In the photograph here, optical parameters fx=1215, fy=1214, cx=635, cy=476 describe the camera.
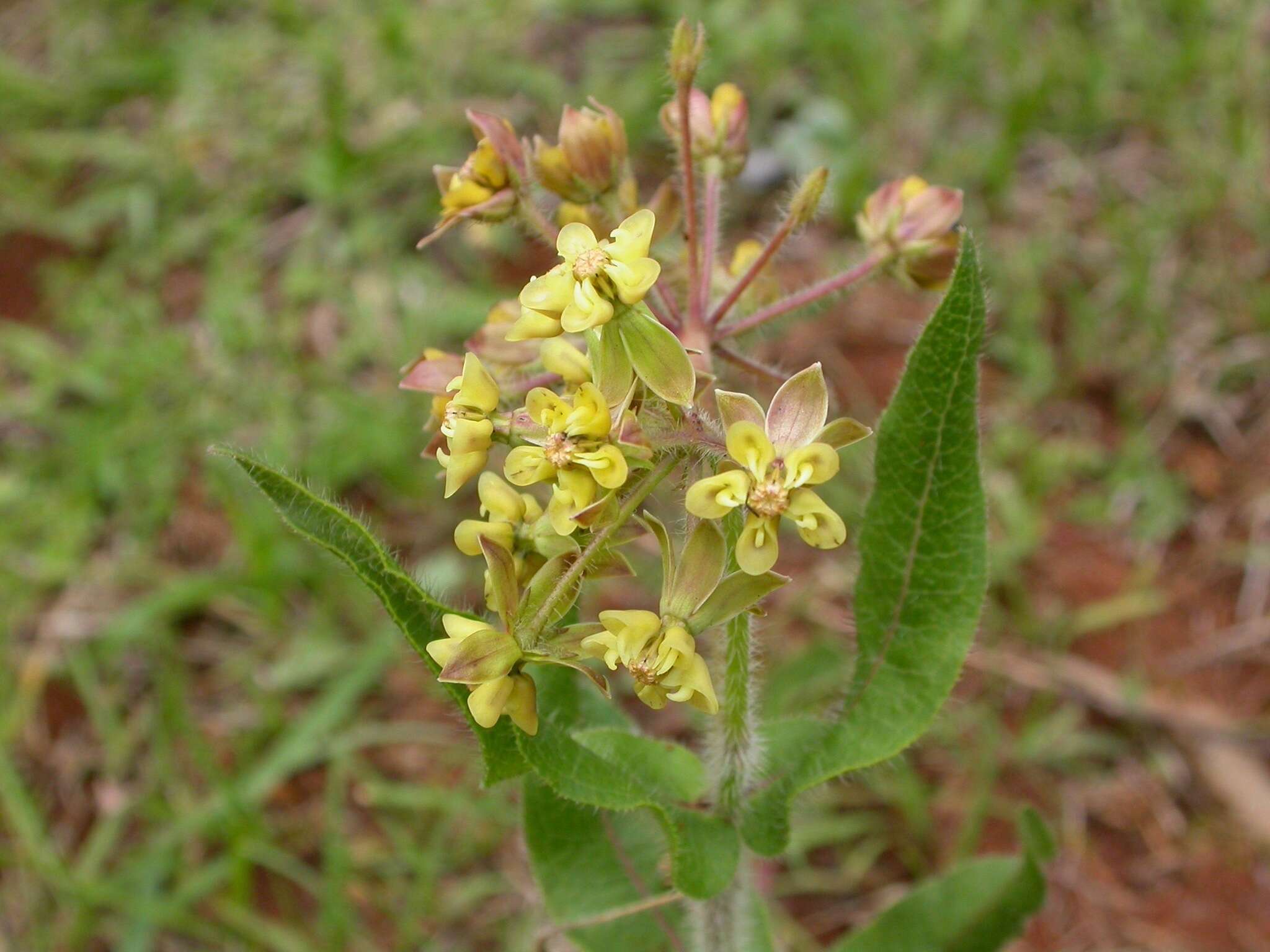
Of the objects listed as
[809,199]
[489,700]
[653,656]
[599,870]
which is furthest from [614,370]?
[599,870]

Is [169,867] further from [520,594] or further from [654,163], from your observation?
[654,163]

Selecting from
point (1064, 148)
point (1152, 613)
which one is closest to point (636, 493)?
point (1152, 613)

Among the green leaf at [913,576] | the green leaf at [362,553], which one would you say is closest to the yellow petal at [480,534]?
the green leaf at [362,553]

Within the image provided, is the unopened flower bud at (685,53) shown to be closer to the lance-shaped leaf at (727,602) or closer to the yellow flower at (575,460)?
the yellow flower at (575,460)

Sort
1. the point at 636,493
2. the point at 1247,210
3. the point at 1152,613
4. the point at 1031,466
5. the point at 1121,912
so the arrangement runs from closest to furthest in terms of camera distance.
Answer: the point at 636,493 < the point at 1121,912 < the point at 1152,613 < the point at 1031,466 < the point at 1247,210

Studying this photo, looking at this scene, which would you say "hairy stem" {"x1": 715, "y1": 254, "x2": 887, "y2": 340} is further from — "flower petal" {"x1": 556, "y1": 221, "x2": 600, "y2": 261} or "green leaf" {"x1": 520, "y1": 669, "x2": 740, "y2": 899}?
"green leaf" {"x1": 520, "y1": 669, "x2": 740, "y2": 899}

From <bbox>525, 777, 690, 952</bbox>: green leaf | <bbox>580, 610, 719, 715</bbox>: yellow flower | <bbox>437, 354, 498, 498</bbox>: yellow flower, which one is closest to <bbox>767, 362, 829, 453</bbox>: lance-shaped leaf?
<bbox>580, 610, 719, 715</bbox>: yellow flower

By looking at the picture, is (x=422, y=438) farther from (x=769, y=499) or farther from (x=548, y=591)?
(x=769, y=499)

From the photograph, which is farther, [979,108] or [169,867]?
[979,108]
